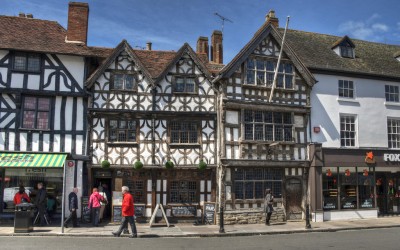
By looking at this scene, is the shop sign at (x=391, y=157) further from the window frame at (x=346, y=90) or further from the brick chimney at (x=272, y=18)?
the brick chimney at (x=272, y=18)

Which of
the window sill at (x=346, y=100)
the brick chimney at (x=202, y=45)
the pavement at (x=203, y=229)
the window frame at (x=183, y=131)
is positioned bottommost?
the pavement at (x=203, y=229)

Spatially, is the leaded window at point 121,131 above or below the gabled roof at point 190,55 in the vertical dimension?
below

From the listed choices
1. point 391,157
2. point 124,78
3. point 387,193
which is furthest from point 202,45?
point 387,193

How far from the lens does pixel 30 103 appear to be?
1695cm

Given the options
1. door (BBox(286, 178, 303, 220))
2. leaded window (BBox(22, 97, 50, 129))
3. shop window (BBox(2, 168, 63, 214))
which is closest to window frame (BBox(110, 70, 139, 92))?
leaded window (BBox(22, 97, 50, 129))

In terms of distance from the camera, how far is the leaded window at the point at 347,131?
20219 millimetres

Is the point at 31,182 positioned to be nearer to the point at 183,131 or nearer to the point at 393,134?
the point at 183,131

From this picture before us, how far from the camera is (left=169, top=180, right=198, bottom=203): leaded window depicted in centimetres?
1770

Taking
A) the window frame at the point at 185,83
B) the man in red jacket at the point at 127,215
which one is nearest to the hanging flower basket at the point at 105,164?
the man in red jacket at the point at 127,215

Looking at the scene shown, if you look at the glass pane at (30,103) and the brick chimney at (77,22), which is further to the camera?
the brick chimney at (77,22)

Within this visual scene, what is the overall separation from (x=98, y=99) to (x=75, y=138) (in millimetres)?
2026

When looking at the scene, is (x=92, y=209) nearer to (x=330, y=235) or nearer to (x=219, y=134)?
(x=219, y=134)

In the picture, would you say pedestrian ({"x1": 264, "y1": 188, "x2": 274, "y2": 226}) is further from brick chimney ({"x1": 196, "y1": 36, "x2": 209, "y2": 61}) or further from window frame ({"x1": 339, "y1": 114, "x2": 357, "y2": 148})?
brick chimney ({"x1": 196, "y1": 36, "x2": 209, "y2": 61})

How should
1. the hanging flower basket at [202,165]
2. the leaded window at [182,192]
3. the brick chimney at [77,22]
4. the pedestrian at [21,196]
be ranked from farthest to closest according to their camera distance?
the brick chimney at [77,22] → the leaded window at [182,192] → the hanging flower basket at [202,165] → the pedestrian at [21,196]
